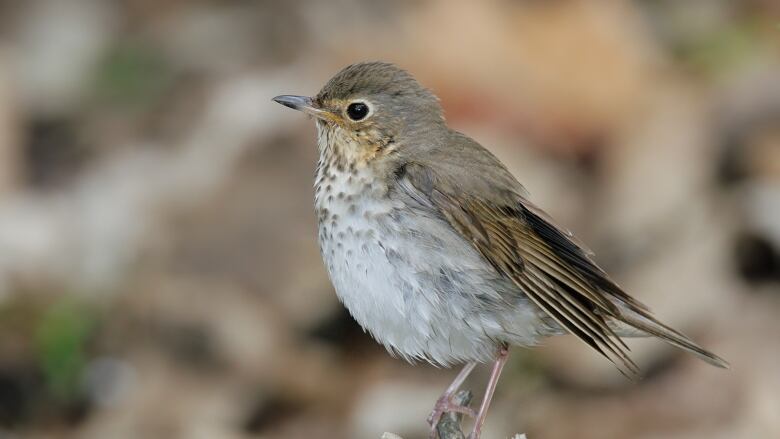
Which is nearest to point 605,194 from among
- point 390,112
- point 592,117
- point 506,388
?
point 592,117

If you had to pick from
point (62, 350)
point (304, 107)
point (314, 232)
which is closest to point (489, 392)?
point (304, 107)

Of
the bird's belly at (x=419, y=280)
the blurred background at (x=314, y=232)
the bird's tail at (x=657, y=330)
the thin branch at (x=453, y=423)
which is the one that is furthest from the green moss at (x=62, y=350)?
the bird's tail at (x=657, y=330)

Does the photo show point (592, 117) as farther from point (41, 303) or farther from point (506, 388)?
point (41, 303)

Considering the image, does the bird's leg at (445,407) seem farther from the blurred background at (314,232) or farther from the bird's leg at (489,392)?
the blurred background at (314,232)

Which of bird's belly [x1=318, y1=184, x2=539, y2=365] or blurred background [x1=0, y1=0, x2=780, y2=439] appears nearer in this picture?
bird's belly [x1=318, y1=184, x2=539, y2=365]

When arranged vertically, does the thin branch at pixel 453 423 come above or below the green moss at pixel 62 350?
above

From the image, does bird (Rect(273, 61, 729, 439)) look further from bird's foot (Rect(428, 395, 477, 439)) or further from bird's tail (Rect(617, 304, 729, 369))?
bird's foot (Rect(428, 395, 477, 439))

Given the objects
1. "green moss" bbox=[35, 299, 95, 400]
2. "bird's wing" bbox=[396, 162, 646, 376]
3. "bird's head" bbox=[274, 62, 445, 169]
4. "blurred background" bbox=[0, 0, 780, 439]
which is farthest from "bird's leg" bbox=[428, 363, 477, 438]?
"green moss" bbox=[35, 299, 95, 400]
